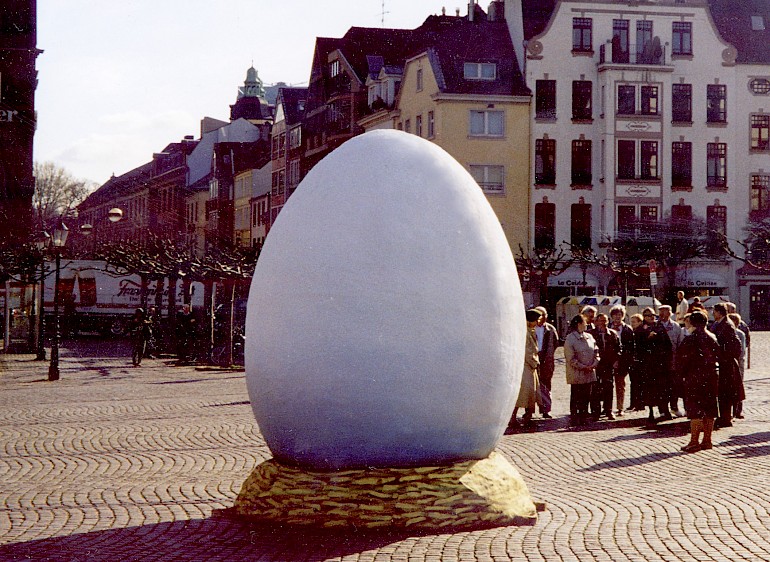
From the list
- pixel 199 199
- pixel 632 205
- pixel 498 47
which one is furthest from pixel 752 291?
pixel 199 199

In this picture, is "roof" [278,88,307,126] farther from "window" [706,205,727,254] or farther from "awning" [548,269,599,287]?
"window" [706,205,727,254]

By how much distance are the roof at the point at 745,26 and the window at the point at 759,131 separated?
2.85 metres

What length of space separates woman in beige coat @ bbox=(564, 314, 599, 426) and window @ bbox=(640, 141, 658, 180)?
44.3 metres

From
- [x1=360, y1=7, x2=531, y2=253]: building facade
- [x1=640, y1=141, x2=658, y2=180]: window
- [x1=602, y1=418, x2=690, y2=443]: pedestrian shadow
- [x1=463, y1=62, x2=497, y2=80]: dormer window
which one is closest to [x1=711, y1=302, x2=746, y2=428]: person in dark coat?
[x1=602, y1=418, x2=690, y2=443]: pedestrian shadow

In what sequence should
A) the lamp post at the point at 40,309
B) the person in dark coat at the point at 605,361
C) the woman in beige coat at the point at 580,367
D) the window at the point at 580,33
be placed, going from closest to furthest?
the woman in beige coat at the point at 580,367 → the person in dark coat at the point at 605,361 → the lamp post at the point at 40,309 → the window at the point at 580,33

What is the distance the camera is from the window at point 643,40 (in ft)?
204

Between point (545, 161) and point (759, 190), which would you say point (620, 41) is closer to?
point (545, 161)

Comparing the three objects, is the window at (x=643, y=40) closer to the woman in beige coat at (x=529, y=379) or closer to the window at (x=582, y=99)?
the window at (x=582, y=99)

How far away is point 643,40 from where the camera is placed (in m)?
62.3

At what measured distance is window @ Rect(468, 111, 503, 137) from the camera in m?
61.9

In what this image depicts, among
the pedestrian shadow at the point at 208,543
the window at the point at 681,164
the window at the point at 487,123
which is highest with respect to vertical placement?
the window at the point at 487,123

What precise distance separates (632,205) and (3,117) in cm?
2937

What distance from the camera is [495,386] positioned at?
10.1 meters

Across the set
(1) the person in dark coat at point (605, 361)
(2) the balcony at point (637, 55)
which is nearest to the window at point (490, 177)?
(2) the balcony at point (637, 55)
